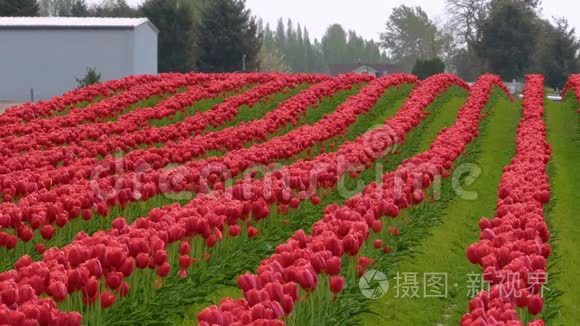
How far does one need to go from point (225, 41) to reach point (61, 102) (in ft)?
143

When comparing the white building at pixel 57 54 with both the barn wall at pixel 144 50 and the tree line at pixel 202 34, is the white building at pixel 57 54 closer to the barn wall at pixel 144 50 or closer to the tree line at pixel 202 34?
the barn wall at pixel 144 50

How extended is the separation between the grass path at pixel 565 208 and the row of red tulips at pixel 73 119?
10.3m

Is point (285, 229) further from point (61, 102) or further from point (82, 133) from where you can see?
point (61, 102)

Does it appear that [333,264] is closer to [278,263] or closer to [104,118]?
[278,263]

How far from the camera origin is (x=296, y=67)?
183 m

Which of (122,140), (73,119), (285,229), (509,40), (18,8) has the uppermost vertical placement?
(18,8)

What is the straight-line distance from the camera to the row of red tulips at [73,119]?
63.0ft

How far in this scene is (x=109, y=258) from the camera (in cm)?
763

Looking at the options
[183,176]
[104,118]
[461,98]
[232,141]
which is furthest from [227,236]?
[461,98]

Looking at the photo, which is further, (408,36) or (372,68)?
(408,36)

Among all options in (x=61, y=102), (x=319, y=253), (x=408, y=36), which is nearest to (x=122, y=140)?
(x=61, y=102)

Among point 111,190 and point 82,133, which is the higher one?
point 111,190

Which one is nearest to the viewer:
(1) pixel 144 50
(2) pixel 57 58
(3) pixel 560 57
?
(2) pixel 57 58

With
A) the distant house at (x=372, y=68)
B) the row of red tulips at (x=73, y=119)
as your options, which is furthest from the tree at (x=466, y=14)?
the row of red tulips at (x=73, y=119)
